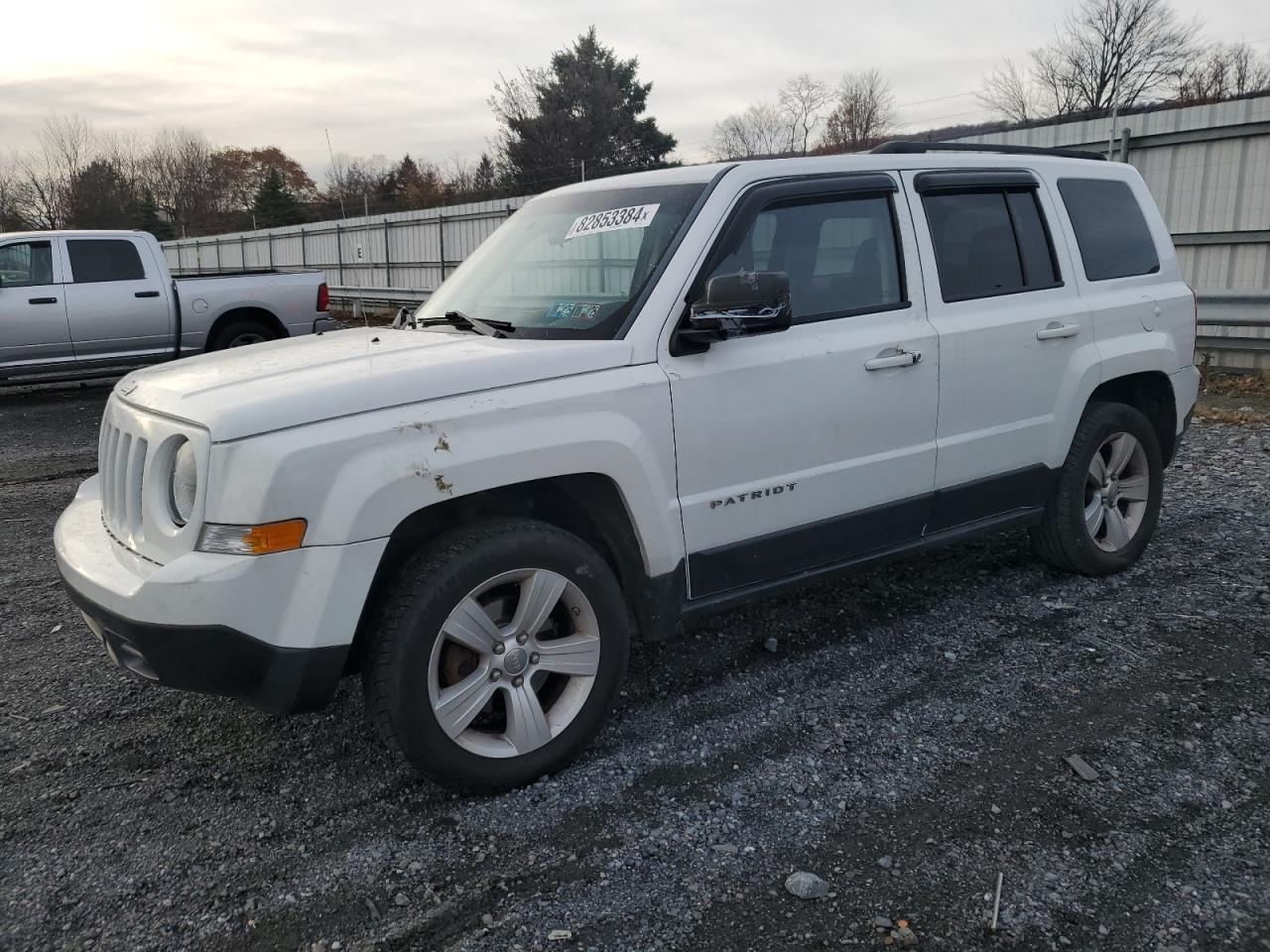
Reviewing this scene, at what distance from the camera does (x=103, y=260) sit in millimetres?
11477

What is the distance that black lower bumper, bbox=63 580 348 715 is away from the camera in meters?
2.70

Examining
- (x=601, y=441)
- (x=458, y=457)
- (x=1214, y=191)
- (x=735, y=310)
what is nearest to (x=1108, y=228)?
(x=735, y=310)

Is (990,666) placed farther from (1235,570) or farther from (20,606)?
(20,606)

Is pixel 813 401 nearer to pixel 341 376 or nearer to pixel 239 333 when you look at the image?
pixel 341 376

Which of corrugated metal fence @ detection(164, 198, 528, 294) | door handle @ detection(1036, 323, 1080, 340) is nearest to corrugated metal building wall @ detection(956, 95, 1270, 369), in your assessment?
door handle @ detection(1036, 323, 1080, 340)

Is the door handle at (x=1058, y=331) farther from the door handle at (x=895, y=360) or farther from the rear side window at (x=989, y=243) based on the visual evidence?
the door handle at (x=895, y=360)

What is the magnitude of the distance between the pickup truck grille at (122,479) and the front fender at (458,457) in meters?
0.51

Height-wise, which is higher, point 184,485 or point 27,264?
point 27,264

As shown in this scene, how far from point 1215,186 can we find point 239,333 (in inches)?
442

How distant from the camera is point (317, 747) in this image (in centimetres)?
342

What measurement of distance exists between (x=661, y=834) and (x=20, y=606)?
364cm

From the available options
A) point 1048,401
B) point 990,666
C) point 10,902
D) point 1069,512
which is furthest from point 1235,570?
point 10,902

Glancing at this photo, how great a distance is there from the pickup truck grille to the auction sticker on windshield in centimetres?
175

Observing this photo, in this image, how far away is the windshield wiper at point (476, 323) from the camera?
3549 millimetres
